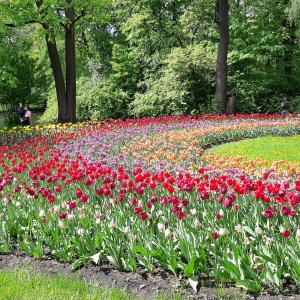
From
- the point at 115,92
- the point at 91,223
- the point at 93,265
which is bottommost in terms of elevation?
the point at 93,265

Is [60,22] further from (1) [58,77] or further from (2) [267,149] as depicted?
(2) [267,149]

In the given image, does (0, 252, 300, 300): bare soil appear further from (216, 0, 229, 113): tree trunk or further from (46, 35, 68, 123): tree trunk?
(216, 0, 229, 113): tree trunk

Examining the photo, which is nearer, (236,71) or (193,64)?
(193,64)

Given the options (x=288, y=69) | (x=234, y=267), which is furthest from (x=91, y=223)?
(x=288, y=69)

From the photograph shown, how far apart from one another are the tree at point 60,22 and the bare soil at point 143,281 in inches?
503

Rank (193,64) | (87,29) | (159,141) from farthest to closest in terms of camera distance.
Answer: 1. (87,29)
2. (193,64)
3. (159,141)

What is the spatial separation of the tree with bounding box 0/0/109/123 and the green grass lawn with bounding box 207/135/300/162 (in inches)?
340

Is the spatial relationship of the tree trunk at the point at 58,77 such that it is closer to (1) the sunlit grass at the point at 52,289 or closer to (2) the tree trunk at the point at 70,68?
(2) the tree trunk at the point at 70,68

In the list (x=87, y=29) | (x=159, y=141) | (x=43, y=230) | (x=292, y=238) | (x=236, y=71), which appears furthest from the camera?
(x=87, y=29)

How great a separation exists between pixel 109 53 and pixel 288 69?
41.2ft

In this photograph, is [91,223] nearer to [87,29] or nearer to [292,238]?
[292,238]

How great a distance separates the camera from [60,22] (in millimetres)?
17484

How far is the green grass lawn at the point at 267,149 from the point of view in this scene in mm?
9383

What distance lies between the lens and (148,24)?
24.6m
